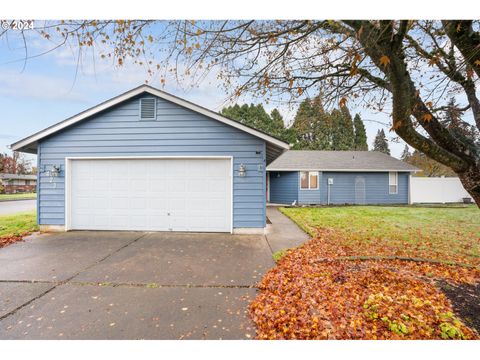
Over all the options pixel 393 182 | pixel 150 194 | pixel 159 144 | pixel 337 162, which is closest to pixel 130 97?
pixel 159 144

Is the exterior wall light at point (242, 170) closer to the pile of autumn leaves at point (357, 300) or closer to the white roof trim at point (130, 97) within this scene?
the white roof trim at point (130, 97)

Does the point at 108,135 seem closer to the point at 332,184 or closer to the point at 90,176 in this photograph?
the point at 90,176

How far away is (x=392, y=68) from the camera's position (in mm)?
2395

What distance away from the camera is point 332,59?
4.38 metres

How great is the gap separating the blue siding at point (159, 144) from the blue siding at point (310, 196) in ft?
29.0

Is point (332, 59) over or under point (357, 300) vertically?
over

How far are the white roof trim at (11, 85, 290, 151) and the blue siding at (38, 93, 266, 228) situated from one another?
18cm

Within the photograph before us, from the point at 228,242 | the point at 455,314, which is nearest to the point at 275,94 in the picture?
the point at 228,242

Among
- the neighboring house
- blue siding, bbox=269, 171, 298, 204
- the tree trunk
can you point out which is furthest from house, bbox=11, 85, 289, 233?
the neighboring house

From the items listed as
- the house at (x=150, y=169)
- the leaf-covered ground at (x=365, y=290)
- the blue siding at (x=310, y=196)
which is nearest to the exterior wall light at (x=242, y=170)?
the house at (x=150, y=169)

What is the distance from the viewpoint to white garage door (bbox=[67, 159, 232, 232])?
6.80m

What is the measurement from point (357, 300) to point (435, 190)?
18571mm

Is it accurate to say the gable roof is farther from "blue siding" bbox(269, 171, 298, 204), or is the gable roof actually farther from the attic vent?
the attic vent

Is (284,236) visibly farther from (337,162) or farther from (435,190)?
(435,190)
